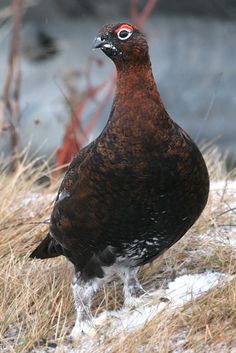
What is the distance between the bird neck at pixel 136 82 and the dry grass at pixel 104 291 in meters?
0.77

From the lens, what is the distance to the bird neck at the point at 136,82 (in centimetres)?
318

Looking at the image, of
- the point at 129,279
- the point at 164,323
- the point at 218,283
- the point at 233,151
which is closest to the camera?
the point at 164,323

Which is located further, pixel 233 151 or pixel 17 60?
pixel 233 151

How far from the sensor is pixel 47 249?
12.3ft

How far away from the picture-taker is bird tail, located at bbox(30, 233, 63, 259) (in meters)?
3.68

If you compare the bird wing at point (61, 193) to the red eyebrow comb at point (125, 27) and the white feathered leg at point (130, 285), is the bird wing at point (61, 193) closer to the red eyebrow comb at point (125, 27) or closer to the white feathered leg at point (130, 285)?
the white feathered leg at point (130, 285)

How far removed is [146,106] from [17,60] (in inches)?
139

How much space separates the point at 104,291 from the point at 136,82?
92 centimetres

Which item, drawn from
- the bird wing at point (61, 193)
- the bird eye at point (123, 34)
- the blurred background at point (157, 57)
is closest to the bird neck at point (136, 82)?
the bird eye at point (123, 34)

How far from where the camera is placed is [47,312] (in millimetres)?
3430

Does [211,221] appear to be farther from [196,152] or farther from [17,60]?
[17,60]

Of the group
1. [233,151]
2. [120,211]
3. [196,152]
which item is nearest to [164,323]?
[120,211]

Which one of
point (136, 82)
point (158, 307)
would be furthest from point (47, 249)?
point (136, 82)

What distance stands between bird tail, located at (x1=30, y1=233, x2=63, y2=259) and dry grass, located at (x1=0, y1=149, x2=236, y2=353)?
0.08m
